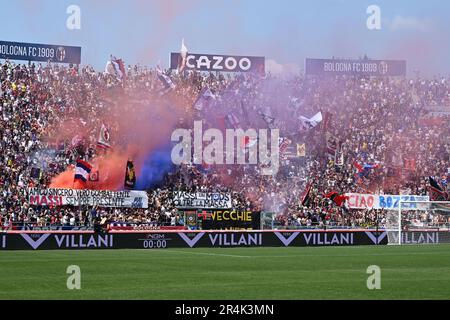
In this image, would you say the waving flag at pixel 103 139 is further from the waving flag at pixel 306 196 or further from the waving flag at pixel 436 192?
the waving flag at pixel 436 192

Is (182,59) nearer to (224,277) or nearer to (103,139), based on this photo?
(103,139)

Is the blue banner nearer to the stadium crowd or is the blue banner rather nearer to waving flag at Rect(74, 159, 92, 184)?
the stadium crowd

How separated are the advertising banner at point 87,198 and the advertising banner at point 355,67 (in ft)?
72.4

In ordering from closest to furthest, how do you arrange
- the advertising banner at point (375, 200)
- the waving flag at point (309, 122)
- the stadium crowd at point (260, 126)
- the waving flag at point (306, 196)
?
the stadium crowd at point (260, 126)
the waving flag at point (306, 196)
the advertising banner at point (375, 200)
the waving flag at point (309, 122)

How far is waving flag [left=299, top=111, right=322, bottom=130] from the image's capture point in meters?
46.0

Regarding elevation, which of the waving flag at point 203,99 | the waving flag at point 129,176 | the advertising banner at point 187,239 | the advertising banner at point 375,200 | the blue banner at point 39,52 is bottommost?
the advertising banner at point 187,239

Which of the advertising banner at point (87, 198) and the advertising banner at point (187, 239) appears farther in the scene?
the advertising banner at point (87, 198)

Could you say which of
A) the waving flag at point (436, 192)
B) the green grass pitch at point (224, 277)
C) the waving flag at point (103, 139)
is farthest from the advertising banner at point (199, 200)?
the green grass pitch at point (224, 277)

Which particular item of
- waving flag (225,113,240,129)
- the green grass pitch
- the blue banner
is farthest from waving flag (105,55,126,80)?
the green grass pitch

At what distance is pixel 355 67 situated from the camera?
58.9 m

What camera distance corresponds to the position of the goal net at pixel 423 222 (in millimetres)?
39031

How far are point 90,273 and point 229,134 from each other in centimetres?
2581

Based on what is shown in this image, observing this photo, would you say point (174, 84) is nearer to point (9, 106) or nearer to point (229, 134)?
point (229, 134)

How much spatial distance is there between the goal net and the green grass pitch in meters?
13.5
